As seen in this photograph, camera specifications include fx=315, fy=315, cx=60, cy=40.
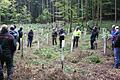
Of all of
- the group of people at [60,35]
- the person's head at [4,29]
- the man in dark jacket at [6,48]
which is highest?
the person's head at [4,29]

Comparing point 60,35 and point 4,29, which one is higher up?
point 4,29

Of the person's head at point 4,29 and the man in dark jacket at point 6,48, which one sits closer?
the person's head at point 4,29

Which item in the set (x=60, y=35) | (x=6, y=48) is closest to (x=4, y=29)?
(x=6, y=48)

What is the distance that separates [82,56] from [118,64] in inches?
180

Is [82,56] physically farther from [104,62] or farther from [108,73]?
[108,73]

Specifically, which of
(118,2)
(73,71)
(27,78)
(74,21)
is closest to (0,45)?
(27,78)

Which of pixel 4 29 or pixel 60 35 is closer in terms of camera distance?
pixel 4 29

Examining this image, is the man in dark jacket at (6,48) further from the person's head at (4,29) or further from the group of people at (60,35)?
the group of people at (60,35)

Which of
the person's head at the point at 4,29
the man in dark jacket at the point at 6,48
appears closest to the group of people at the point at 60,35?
the man in dark jacket at the point at 6,48

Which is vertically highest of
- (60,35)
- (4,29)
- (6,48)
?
(4,29)

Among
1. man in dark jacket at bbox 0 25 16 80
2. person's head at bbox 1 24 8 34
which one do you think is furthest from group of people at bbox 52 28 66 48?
person's head at bbox 1 24 8 34

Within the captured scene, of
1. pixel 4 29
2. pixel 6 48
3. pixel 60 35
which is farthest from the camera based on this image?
pixel 60 35

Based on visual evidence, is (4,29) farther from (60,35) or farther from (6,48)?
(60,35)

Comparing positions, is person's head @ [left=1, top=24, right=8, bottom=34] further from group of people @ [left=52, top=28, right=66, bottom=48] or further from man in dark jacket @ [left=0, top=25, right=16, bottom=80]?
group of people @ [left=52, top=28, right=66, bottom=48]
